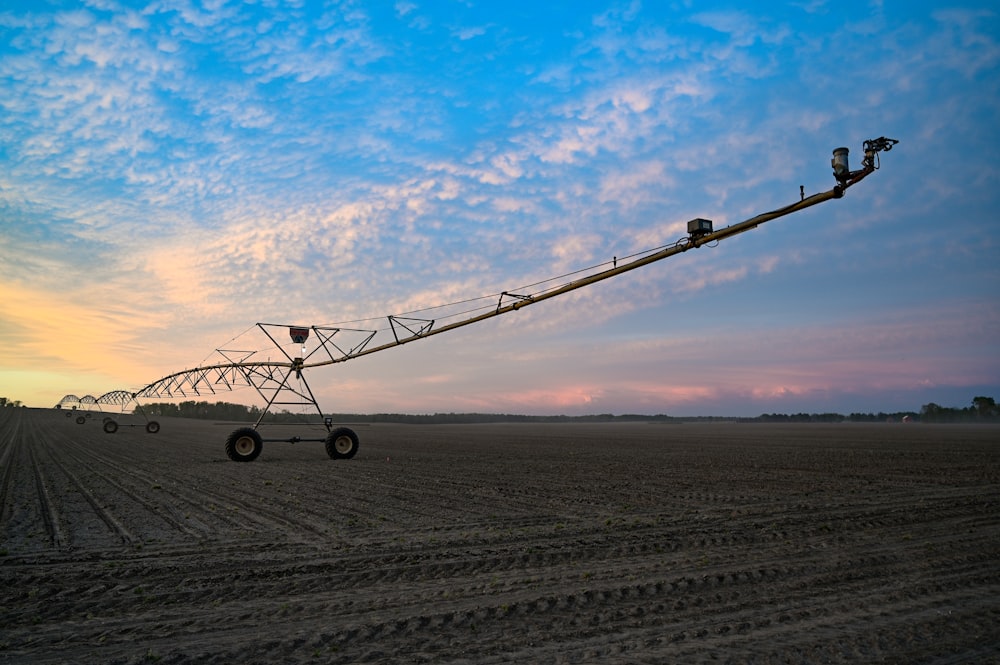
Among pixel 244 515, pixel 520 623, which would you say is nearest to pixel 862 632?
pixel 520 623

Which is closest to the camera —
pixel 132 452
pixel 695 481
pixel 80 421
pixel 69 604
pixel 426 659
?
pixel 426 659

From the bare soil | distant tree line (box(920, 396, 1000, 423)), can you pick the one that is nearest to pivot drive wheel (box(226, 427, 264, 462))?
the bare soil

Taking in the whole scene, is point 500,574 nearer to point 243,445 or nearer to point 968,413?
point 243,445

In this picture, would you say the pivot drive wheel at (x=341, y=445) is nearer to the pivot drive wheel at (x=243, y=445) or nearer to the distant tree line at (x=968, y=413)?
the pivot drive wheel at (x=243, y=445)

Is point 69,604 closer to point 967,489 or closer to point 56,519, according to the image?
point 56,519

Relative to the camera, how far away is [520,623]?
5.44 meters

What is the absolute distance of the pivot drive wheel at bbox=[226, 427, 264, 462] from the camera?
21.3 meters

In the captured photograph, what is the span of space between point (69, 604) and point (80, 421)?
75649 millimetres

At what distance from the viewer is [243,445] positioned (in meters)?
21.6

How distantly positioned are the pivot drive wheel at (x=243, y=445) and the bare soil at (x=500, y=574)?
654 cm

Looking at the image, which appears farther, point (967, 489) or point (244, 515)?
point (967, 489)

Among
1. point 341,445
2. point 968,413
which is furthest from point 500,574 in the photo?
point 968,413

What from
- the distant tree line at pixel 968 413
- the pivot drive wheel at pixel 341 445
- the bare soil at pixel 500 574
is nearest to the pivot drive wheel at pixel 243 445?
the pivot drive wheel at pixel 341 445

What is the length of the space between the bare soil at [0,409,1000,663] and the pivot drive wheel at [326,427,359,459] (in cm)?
877
